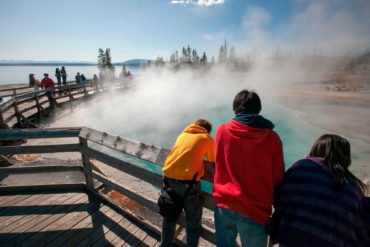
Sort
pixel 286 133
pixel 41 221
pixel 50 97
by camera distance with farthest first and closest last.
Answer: pixel 286 133 → pixel 50 97 → pixel 41 221

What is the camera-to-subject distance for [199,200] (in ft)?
7.52

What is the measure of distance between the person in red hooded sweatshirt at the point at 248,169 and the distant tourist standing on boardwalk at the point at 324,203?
0.40 feet

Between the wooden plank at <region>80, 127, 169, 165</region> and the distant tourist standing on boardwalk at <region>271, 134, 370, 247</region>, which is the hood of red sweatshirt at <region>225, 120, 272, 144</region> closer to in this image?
the distant tourist standing on boardwalk at <region>271, 134, 370, 247</region>

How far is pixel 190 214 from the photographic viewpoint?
7.55ft

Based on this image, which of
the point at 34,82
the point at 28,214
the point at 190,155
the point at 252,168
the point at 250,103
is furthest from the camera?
the point at 34,82

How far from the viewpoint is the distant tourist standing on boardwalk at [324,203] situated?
144cm

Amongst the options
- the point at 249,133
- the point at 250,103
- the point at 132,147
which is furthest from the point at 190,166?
the point at 132,147

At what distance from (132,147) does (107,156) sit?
2.51 feet

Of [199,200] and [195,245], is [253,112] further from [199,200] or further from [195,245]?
[195,245]

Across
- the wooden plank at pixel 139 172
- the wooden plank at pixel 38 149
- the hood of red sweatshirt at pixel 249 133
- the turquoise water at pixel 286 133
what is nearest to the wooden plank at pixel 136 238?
the wooden plank at pixel 139 172

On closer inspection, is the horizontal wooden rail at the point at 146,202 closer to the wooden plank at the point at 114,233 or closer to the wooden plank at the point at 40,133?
the wooden plank at the point at 114,233

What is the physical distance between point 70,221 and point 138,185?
342 cm

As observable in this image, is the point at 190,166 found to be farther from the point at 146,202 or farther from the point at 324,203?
the point at 146,202

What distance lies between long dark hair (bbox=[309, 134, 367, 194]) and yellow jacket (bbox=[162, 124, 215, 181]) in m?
0.92
